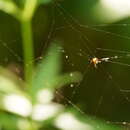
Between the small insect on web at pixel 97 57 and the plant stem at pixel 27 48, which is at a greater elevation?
the small insect on web at pixel 97 57

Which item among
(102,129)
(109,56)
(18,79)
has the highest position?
(109,56)

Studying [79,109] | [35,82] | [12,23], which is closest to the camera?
[35,82]

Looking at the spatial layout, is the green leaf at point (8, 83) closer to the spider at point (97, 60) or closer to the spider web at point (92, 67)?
the spider web at point (92, 67)

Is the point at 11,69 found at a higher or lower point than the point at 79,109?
higher

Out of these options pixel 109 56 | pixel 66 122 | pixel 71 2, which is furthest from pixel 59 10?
pixel 66 122

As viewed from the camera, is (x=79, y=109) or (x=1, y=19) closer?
(x=79, y=109)

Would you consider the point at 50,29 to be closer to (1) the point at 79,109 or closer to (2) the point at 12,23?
(2) the point at 12,23

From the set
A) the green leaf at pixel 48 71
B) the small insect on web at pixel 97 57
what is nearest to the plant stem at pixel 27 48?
the green leaf at pixel 48 71

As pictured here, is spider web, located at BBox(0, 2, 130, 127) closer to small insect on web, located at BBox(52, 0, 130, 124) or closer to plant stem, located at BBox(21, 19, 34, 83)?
small insect on web, located at BBox(52, 0, 130, 124)
